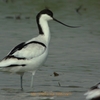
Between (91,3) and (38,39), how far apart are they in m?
11.7

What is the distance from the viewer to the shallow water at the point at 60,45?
10.4 metres

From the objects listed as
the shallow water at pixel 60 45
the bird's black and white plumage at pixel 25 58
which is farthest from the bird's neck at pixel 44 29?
the shallow water at pixel 60 45

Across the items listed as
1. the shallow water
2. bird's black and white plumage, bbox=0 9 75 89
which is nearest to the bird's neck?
bird's black and white plumage, bbox=0 9 75 89

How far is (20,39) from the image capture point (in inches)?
592

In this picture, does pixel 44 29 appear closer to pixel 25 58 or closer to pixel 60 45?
pixel 25 58

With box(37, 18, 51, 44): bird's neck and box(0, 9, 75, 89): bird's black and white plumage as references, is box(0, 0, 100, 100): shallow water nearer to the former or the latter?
box(0, 9, 75, 89): bird's black and white plumage

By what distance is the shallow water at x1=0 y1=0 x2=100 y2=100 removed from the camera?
10422 millimetres

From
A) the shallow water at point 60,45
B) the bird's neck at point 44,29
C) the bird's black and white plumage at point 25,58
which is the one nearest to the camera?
the bird's black and white plumage at point 25,58

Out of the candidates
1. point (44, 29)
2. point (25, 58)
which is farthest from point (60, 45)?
point (25, 58)

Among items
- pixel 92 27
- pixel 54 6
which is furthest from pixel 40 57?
pixel 54 6

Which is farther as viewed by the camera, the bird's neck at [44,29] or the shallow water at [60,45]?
the bird's neck at [44,29]

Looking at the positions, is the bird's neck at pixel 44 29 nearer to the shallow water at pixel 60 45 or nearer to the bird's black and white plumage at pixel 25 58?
the bird's black and white plumage at pixel 25 58

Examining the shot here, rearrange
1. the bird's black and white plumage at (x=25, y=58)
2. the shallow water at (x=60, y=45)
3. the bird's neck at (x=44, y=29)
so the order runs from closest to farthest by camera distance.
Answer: the bird's black and white plumage at (x=25, y=58) → the shallow water at (x=60, y=45) → the bird's neck at (x=44, y=29)

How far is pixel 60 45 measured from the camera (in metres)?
14.5
